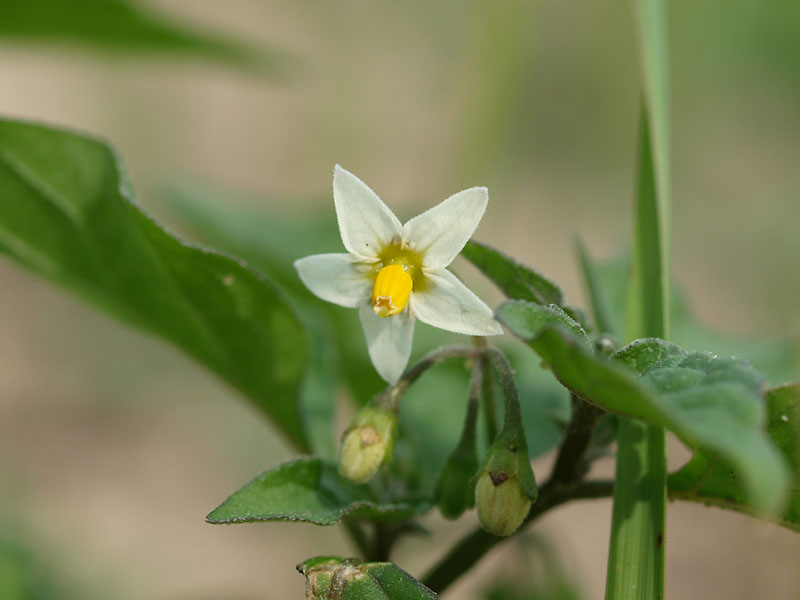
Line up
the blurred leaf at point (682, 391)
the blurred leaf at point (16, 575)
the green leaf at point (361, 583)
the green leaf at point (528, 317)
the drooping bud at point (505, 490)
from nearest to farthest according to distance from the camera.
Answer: the blurred leaf at point (682, 391) → the green leaf at point (528, 317) → the green leaf at point (361, 583) → the drooping bud at point (505, 490) → the blurred leaf at point (16, 575)

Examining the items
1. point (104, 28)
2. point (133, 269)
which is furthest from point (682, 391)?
point (104, 28)

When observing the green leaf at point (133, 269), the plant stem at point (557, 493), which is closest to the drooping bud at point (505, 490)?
the plant stem at point (557, 493)

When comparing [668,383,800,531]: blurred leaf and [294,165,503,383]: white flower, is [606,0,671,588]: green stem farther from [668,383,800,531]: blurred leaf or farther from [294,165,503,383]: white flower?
[294,165,503,383]: white flower

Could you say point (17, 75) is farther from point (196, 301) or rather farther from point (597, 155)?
point (196, 301)

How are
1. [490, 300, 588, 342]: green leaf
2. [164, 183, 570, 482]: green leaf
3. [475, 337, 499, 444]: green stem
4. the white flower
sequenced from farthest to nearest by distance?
1. [164, 183, 570, 482]: green leaf
2. [475, 337, 499, 444]: green stem
3. the white flower
4. [490, 300, 588, 342]: green leaf

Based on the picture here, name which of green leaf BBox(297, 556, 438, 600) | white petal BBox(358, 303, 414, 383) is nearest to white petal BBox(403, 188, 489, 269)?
white petal BBox(358, 303, 414, 383)

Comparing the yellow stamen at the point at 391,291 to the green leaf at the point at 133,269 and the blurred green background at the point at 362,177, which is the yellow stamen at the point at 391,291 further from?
the blurred green background at the point at 362,177
